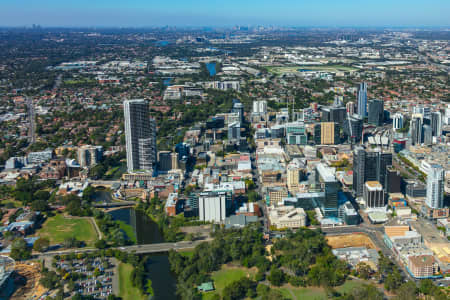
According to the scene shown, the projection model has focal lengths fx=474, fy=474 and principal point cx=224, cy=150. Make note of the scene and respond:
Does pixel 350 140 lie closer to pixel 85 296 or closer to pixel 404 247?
pixel 404 247

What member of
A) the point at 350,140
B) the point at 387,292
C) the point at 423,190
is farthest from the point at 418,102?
the point at 387,292

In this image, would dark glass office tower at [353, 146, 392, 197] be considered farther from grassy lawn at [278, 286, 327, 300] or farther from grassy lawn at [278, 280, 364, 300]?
grassy lawn at [278, 286, 327, 300]

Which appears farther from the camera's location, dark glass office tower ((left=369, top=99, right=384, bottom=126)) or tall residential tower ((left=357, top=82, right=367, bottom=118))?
tall residential tower ((left=357, top=82, right=367, bottom=118))

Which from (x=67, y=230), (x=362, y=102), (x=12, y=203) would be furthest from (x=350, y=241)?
(x=362, y=102)

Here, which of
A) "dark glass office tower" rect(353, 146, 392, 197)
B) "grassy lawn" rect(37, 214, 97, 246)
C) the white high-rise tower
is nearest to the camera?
"grassy lawn" rect(37, 214, 97, 246)

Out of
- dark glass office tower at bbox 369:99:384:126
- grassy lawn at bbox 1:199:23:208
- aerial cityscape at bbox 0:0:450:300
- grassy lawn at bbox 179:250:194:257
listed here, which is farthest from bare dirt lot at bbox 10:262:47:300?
dark glass office tower at bbox 369:99:384:126

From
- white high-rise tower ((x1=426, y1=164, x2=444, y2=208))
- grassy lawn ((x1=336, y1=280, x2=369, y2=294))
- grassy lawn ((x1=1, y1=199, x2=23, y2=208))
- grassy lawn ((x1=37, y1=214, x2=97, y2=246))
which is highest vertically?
white high-rise tower ((x1=426, y1=164, x2=444, y2=208))

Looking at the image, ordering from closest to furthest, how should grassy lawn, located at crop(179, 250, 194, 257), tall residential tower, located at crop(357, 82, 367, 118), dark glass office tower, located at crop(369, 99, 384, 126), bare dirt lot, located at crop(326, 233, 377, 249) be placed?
grassy lawn, located at crop(179, 250, 194, 257) → bare dirt lot, located at crop(326, 233, 377, 249) → dark glass office tower, located at crop(369, 99, 384, 126) → tall residential tower, located at crop(357, 82, 367, 118)

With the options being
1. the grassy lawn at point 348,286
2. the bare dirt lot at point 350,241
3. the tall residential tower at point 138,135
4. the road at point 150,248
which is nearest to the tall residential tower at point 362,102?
the tall residential tower at point 138,135
